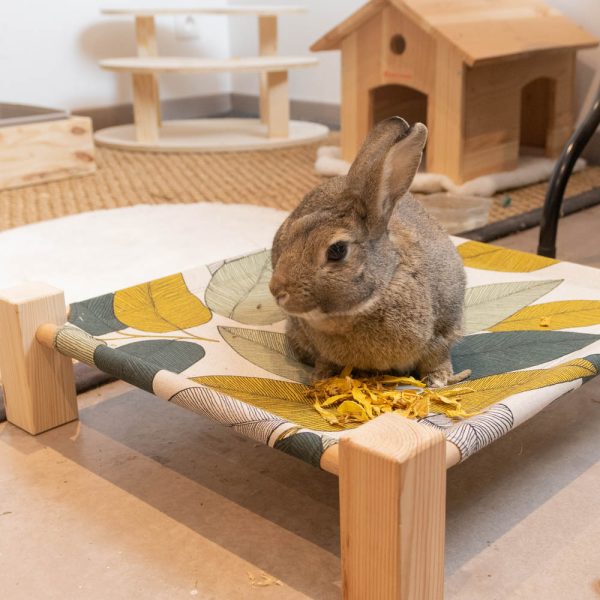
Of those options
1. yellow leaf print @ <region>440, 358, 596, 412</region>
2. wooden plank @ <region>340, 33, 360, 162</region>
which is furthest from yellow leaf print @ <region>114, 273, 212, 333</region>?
wooden plank @ <region>340, 33, 360, 162</region>

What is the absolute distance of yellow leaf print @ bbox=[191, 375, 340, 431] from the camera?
0.99m

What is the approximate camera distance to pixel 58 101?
11.3ft

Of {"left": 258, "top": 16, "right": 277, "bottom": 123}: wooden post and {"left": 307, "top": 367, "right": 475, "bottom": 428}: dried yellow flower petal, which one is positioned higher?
{"left": 258, "top": 16, "right": 277, "bottom": 123}: wooden post

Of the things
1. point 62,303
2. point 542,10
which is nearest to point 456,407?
point 62,303

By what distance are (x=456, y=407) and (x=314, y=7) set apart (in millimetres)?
2863

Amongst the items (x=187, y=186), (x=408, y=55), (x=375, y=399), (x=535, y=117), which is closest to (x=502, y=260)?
(x=375, y=399)

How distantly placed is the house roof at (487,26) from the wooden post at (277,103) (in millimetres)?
667

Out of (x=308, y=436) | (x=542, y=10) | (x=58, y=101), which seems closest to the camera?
(x=308, y=436)

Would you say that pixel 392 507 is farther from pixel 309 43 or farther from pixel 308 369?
pixel 309 43

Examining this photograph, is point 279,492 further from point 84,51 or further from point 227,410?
point 84,51

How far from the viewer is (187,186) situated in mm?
2635

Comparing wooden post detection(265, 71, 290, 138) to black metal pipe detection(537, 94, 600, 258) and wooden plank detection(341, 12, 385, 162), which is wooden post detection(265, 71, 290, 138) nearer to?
wooden plank detection(341, 12, 385, 162)

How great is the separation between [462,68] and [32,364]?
1530 mm

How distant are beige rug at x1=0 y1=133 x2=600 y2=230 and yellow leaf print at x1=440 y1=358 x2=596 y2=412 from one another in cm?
120
